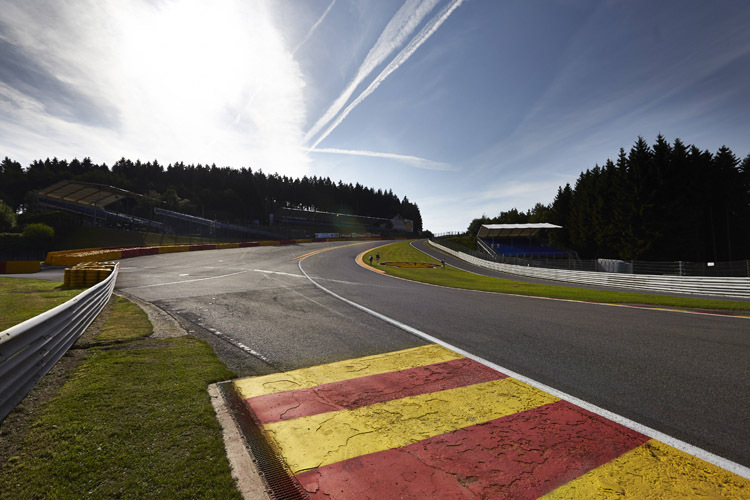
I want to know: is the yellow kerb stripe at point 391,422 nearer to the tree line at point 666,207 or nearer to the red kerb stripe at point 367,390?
the red kerb stripe at point 367,390

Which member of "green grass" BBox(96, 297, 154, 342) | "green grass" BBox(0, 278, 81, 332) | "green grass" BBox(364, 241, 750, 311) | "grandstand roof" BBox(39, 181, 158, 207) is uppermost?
"grandstand roof" BBox(39, 181, 158, 207)

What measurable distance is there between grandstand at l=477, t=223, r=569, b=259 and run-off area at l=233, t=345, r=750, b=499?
50.9 m

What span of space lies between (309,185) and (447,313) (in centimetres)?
12870

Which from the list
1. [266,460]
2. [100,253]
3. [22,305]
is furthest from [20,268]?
[266,460]

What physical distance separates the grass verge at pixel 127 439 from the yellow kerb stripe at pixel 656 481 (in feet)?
8.29

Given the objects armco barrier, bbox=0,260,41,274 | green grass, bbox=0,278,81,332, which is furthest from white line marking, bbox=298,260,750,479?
armco barrier, bbox=0,260,41,274

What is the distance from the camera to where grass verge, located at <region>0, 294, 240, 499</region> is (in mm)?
2164

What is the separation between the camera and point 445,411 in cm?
332

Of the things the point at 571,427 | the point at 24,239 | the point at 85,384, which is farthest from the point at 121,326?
the point at 24,239

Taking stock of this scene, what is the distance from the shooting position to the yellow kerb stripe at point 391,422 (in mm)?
2686

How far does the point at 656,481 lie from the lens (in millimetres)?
2246

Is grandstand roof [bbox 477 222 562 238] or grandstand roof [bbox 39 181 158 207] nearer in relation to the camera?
grandstand roof [bbox 39 181 158 207]

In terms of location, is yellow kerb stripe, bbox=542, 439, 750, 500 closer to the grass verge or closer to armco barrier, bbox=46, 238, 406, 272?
the grass verge

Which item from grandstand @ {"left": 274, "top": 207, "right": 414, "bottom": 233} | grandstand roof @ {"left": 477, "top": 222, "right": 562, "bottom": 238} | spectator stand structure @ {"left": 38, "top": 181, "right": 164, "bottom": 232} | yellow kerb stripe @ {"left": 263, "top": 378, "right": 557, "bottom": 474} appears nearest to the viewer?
yellow kerb stripe @ {"left": 263, "top": 378, "right": 557, "bottom": 474}
